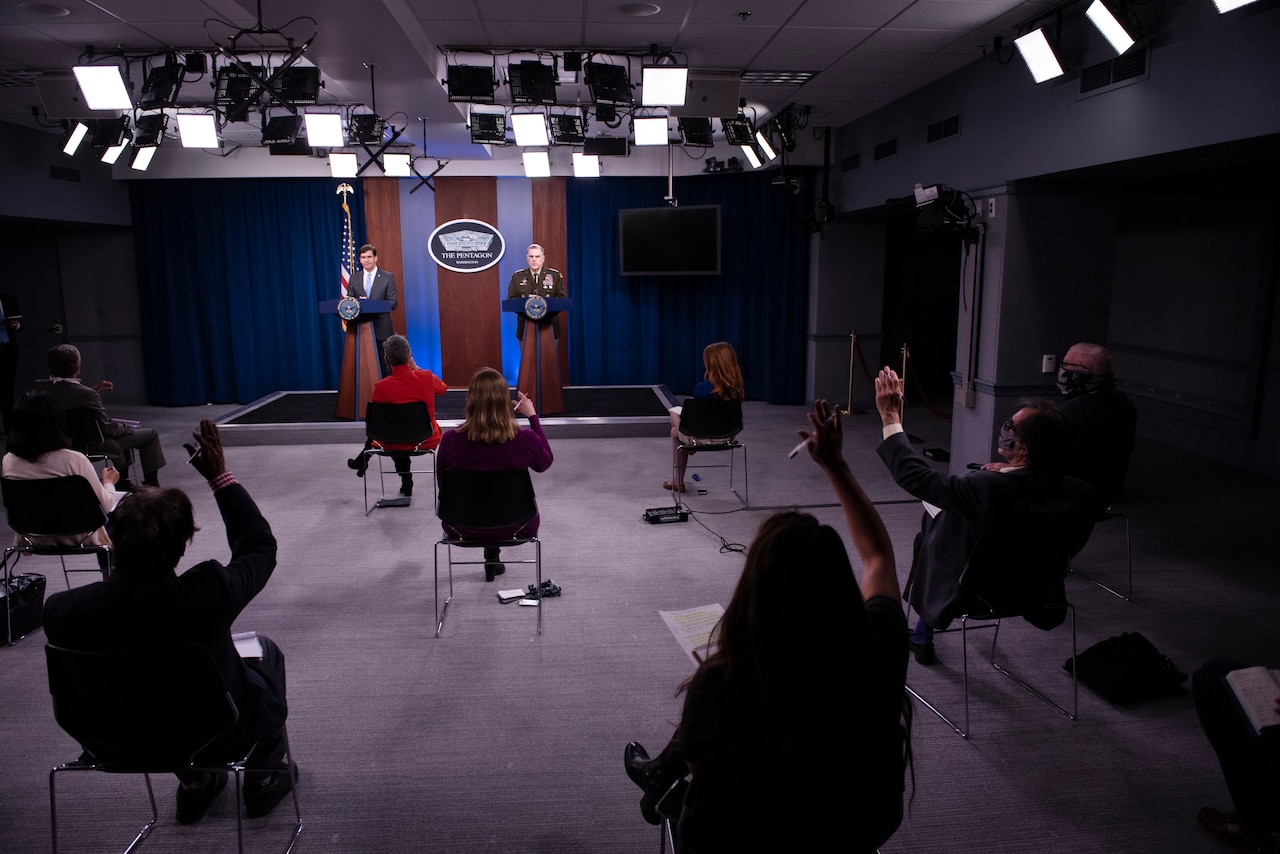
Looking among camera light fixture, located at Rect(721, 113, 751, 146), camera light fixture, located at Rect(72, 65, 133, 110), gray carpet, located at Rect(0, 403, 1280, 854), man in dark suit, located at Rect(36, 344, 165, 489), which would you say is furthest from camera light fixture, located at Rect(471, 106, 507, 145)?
man in dark suit, located at Rect(36, 344, 165, 489)

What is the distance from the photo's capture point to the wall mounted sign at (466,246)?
35.2 ft

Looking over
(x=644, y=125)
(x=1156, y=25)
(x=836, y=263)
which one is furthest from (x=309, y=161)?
(x=1156, y=25)

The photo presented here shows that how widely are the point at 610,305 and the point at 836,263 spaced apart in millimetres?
2895

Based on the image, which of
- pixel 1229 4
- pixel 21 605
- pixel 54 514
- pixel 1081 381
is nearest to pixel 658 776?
pixel 54 514

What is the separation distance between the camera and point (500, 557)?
4.98 metres

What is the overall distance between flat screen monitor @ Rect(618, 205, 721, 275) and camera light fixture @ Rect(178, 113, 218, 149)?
4.95 meters

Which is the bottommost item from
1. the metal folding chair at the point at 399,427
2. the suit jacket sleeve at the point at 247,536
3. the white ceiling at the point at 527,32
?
the metal folding chair at the point at 399,427

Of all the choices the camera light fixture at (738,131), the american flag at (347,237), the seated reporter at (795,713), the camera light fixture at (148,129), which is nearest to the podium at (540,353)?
the camera light fixture at (738,131)

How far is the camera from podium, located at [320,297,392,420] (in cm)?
793

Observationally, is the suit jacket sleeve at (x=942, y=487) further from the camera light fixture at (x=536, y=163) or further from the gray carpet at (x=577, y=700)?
the camera light fixture at (x=536, y=163)

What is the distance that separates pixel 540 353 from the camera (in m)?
8.48

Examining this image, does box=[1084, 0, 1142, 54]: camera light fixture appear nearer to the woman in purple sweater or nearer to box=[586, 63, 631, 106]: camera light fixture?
box=[586, 63, 631, 106]: camera light fixture

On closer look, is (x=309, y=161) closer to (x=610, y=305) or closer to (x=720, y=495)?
(x=610, y=305)

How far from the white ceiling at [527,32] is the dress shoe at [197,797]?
369 centimetres
